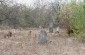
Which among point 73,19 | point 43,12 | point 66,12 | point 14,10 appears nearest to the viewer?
point 73,19

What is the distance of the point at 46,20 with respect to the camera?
33.5 m

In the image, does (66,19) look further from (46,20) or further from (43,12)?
(43,12)

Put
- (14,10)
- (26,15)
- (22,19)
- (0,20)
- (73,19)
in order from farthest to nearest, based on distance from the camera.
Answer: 1. (26,15)
2. (22,19)
3. (14,10)
4. (0,20)
5. (73,19)

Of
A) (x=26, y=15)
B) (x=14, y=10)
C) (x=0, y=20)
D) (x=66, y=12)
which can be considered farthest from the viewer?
(x=26, y=15)

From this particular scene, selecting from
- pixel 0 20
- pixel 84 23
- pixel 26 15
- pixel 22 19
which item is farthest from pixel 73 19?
pixel 26 15

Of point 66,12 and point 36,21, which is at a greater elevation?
point 66,12

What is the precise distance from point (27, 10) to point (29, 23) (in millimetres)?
1949

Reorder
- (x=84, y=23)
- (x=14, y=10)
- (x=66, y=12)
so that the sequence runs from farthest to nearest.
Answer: (x=14, y=10), (x=66, y=12), (x=84, y=23)

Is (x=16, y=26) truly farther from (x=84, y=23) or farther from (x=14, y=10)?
(x=84, y=23)

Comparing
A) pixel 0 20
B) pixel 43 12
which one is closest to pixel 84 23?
pixel 0 20

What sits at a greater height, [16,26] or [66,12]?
[66,12]

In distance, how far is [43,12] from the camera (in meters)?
36.2

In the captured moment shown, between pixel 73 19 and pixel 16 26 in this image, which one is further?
pixel 16 26

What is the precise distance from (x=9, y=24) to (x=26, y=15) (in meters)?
4.66
